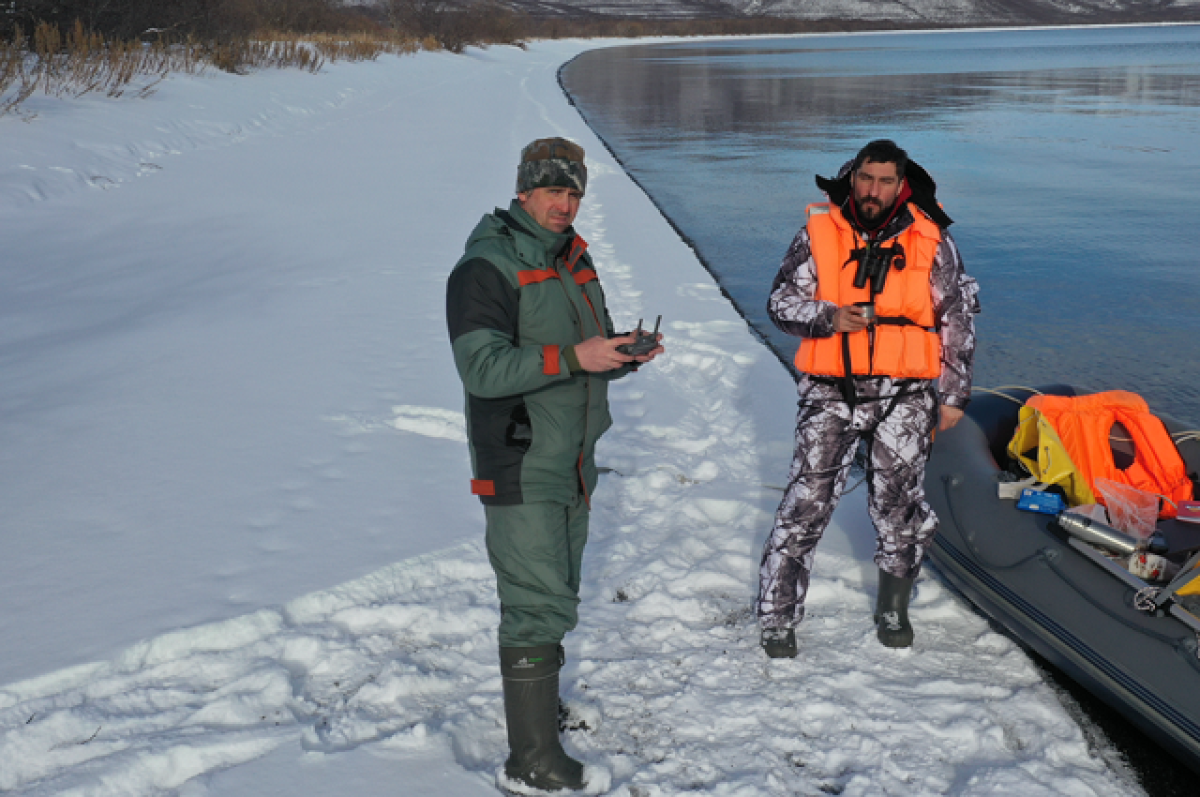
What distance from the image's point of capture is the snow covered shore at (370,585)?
2883 mm

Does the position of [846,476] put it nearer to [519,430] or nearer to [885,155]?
[885,155]

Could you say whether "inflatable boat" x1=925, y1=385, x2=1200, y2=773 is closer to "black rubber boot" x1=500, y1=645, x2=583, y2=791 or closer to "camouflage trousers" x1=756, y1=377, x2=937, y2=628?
"camouflage trousers" x1=756, y1=377, x2=937, y2=628

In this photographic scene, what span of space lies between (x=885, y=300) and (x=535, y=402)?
4.53ft

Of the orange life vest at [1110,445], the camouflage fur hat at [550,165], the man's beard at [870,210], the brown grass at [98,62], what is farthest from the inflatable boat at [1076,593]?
the brown grass at [98,62]

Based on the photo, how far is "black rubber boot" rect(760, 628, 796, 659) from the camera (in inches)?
136

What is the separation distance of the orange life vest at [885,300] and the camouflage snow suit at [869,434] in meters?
0.05

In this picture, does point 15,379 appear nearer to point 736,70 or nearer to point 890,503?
point 890,503

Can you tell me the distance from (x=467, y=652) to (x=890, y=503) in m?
1.64

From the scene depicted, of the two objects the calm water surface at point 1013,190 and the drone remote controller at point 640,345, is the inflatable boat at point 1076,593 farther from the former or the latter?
the calm water surface at point 1013,190

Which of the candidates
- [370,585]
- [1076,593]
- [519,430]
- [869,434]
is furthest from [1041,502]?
[370,585]

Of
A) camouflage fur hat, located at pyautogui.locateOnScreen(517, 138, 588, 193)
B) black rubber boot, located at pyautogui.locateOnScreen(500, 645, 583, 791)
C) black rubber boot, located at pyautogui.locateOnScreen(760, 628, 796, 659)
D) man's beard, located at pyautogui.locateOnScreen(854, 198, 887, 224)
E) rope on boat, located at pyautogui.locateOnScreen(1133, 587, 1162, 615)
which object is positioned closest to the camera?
camouflage fur hat, located at pyautogui.locateOnScreen(517, 138, 588, 193)

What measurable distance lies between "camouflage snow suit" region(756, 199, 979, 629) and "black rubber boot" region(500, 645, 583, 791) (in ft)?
3.60

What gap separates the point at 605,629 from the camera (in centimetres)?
365

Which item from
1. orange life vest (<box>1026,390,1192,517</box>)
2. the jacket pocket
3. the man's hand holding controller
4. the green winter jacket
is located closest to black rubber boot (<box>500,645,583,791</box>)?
the green winter jacket
